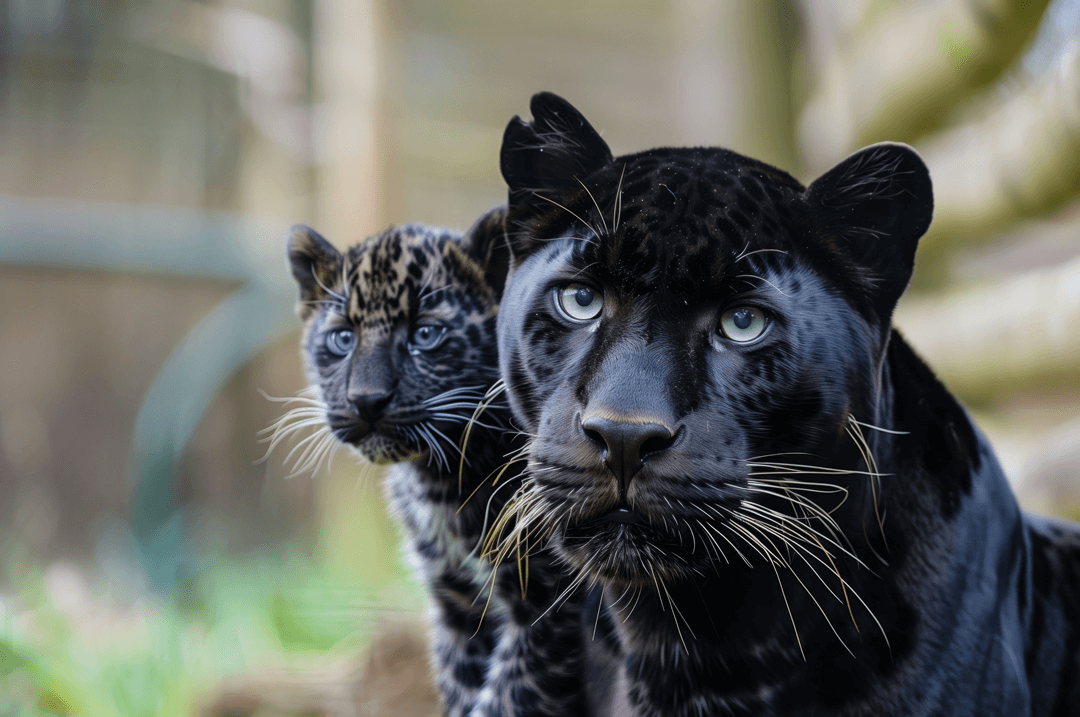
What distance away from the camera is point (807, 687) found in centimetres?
108

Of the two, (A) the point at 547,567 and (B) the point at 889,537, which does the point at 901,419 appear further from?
(A) the point at 547,567

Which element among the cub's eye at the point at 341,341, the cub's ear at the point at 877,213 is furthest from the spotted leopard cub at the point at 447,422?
the cub's ear at the point at 877,213

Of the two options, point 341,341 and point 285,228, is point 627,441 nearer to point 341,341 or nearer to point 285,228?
point 341,341

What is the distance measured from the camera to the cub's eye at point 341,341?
1.77 m

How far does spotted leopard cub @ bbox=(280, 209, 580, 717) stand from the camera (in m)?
1.54

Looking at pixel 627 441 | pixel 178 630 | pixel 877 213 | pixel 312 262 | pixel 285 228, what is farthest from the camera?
pixel 285 228

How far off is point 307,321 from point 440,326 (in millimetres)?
450

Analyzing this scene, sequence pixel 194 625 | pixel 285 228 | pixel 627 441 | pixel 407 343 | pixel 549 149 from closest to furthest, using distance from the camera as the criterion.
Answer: pixel 627 441 < pixel 549 149 < pixel 407 343 < pixel 194 625 < pixel 285 228

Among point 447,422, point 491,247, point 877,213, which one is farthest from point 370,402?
point 877,213

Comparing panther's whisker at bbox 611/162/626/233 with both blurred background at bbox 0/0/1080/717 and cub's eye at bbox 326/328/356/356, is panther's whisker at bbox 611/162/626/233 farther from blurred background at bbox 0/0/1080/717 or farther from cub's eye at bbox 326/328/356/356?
blurred background at bbox 0/0/1080/717

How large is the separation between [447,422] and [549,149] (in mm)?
647

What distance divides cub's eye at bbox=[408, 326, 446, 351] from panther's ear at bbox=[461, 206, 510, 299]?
0.14 metres

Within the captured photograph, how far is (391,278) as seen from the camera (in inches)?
67.7

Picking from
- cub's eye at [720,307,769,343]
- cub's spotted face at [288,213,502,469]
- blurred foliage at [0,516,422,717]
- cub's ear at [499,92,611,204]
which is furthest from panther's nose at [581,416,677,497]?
blurred foliage at [0,516,422,717]
